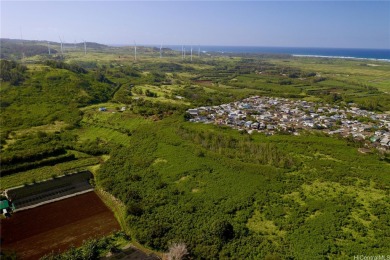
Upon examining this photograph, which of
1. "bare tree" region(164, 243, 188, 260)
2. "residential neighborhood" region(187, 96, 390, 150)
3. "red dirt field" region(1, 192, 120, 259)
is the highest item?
"residential neighborhood" region(187, 96, 390, 150)

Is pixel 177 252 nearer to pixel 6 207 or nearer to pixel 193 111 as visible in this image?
pixel 6 207

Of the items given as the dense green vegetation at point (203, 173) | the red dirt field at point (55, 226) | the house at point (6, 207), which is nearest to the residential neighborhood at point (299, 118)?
the dense green vegetation at point (203, 173)

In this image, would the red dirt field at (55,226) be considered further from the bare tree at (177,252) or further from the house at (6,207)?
the bare tree at (177,252)

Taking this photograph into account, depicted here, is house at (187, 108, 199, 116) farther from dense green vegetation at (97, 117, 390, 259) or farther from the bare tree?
the bare tree

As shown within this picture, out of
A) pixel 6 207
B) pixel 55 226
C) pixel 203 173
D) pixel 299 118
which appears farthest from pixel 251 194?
pixel 299 118

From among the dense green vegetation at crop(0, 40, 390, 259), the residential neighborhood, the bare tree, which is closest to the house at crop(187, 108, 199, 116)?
the residential neighborhood

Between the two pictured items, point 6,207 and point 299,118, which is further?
point 299,118
